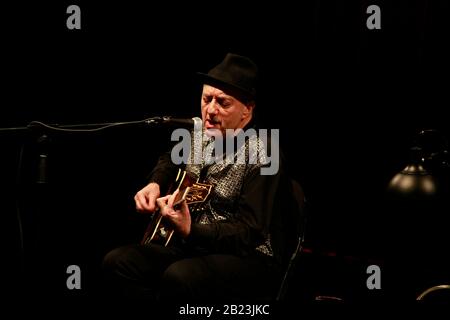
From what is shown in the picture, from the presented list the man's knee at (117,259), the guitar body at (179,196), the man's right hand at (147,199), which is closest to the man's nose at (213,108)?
the guitar body at (179,196)

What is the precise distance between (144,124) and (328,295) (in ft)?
6.45

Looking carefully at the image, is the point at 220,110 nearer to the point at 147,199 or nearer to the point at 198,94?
the point at 147,199

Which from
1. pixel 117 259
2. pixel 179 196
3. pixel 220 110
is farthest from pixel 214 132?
pixel 117 259

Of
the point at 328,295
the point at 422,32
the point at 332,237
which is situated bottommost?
the point at 328,295

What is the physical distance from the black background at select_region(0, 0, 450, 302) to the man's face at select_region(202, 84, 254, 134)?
892 millimetres

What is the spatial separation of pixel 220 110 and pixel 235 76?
19 cm

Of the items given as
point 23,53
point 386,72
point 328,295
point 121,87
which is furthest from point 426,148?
point 23,53

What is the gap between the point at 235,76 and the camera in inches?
124

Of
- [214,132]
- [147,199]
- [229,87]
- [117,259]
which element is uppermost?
[229,87]

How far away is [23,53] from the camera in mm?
3939

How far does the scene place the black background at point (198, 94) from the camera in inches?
149

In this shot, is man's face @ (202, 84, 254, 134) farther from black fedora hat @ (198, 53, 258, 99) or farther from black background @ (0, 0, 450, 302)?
black background @ (0, 0, 450, 302)
